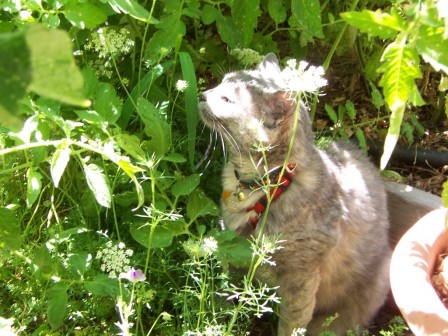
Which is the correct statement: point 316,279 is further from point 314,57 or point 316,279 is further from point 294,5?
point 314,57

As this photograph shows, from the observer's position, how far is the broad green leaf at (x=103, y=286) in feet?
5.68

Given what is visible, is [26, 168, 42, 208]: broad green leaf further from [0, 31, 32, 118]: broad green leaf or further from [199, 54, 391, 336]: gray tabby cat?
[0, 31, 32, 118]: broad green leaf

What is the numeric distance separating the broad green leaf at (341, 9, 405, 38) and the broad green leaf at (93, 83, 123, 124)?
1.03m

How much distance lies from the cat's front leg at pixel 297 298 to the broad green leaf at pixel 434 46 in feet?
3.75

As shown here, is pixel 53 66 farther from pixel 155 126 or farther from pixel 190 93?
pixel 190 93

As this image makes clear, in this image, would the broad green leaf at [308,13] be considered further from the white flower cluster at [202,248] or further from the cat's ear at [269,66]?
the white flower cluster at [202,248]

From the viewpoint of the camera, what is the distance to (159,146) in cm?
196

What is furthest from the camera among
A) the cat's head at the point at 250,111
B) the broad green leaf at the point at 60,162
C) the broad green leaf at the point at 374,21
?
the cat's head at the point at 250,111

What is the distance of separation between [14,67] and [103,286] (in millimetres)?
1331

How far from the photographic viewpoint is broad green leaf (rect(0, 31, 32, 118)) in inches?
19.9

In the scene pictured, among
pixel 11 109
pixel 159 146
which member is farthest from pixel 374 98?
pixel 11 109

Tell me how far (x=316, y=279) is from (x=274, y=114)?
0.61 m

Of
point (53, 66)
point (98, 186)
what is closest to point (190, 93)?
point (98, 186)

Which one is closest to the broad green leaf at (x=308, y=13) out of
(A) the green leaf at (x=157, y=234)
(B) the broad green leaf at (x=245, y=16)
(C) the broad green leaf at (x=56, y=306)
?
(B) the broad green leaf at (x=245, y=16)
